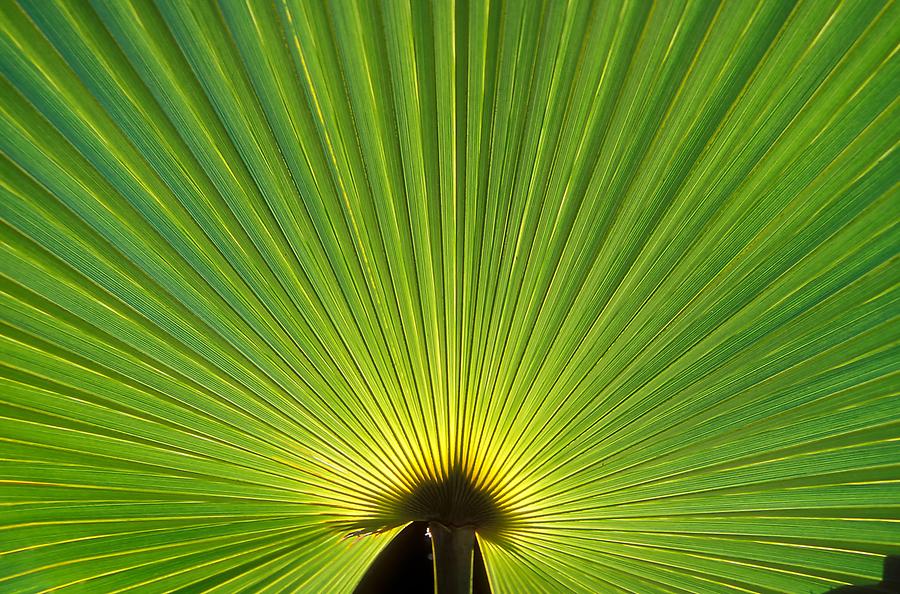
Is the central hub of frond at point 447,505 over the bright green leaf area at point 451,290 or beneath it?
beneath

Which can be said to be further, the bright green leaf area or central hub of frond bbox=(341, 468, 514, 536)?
central hub of frond bbox=(341, 468, 514, 536)

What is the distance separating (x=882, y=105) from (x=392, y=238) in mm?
830

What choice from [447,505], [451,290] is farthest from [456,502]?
[451,290]

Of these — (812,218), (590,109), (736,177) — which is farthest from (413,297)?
(812,218)

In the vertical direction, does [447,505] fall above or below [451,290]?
below

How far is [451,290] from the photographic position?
1183 millimetres

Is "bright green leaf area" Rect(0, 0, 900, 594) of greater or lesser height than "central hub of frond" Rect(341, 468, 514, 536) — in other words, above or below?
above

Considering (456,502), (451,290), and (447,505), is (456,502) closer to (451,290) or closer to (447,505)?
(447,505)

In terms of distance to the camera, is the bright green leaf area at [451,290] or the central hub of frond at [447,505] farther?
the central hub of frond at [447,505]

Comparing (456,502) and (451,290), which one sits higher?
(451,290)

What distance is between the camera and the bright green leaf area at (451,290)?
0.85 meters

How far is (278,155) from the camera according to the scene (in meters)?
0.97

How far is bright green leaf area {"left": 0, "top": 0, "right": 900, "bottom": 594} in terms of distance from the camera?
845 mm

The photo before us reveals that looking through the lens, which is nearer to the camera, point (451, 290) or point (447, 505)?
point (451, 290)
